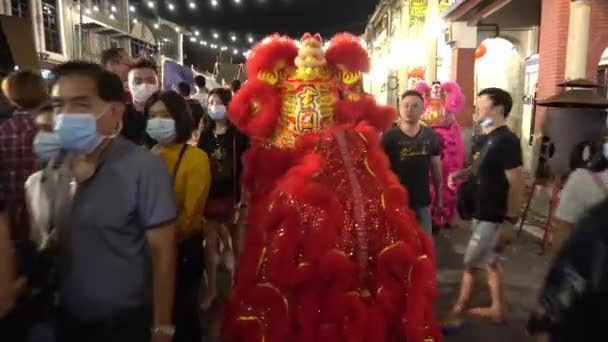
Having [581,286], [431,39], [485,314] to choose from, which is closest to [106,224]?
[581,286]

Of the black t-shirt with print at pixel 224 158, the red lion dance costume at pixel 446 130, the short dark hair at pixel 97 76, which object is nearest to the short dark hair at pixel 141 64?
the black t-shirt with print at pixel 224 158

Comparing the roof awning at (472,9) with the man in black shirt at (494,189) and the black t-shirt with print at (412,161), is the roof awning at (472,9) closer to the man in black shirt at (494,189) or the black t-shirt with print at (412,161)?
the black t-shirt with print at (412,161)

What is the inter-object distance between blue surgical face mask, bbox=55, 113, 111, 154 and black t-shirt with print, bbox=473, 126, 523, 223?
301cm

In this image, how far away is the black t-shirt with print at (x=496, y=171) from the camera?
3.85 m

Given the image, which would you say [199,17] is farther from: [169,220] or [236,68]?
[169,220]

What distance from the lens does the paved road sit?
3.90 meters

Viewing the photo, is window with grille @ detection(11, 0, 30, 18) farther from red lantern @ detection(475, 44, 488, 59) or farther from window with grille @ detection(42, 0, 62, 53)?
red lantern @ detection(475, 44, 488, 59)

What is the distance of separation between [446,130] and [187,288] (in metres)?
5.08

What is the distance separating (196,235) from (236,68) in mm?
8918

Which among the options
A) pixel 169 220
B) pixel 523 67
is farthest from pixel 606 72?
pixel 169 220

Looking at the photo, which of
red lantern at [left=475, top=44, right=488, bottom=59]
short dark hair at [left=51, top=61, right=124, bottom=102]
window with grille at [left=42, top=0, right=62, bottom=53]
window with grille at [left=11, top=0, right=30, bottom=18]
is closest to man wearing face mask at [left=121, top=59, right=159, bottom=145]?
short dark hair at [left=51, top=61, right=124, bottom=102]

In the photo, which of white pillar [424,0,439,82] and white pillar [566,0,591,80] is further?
white pillar [424,0,439,82]

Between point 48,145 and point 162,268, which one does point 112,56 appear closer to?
point 48,145

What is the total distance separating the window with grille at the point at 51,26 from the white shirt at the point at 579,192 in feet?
61.5
